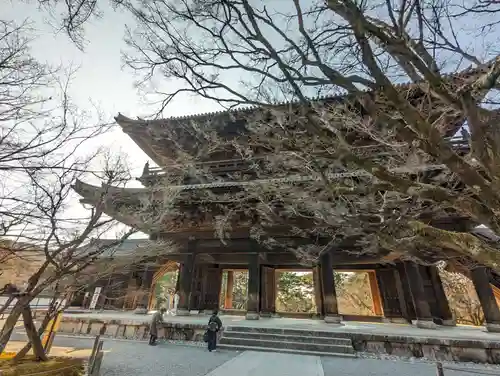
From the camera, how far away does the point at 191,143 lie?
11719 mm

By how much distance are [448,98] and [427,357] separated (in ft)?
21.0

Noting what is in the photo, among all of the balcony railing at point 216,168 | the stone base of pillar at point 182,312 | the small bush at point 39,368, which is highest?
the balcony railing at point 216,168

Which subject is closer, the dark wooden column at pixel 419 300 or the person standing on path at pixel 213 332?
the person standing on path at pixel 213 332

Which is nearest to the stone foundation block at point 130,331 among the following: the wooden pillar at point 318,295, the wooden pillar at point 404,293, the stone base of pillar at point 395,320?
the wooden pillar at point 318,295

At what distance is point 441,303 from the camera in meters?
9.12

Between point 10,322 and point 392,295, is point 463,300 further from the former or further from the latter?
point 10,322

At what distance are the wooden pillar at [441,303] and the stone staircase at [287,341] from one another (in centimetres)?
511

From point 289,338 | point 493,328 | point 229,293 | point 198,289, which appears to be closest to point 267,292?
point 198,289

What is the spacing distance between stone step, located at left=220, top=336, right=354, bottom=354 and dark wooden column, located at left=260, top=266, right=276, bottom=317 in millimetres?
3963

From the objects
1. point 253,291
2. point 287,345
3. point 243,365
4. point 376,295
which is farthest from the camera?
point 376,295

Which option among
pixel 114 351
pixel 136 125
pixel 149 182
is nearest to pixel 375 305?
pixel 114 351

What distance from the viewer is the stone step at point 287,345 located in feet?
20.5

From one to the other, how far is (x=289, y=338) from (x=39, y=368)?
5.47 m

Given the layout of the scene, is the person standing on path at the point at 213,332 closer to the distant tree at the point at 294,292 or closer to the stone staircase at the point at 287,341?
the stone staircase at the point at 287,341
